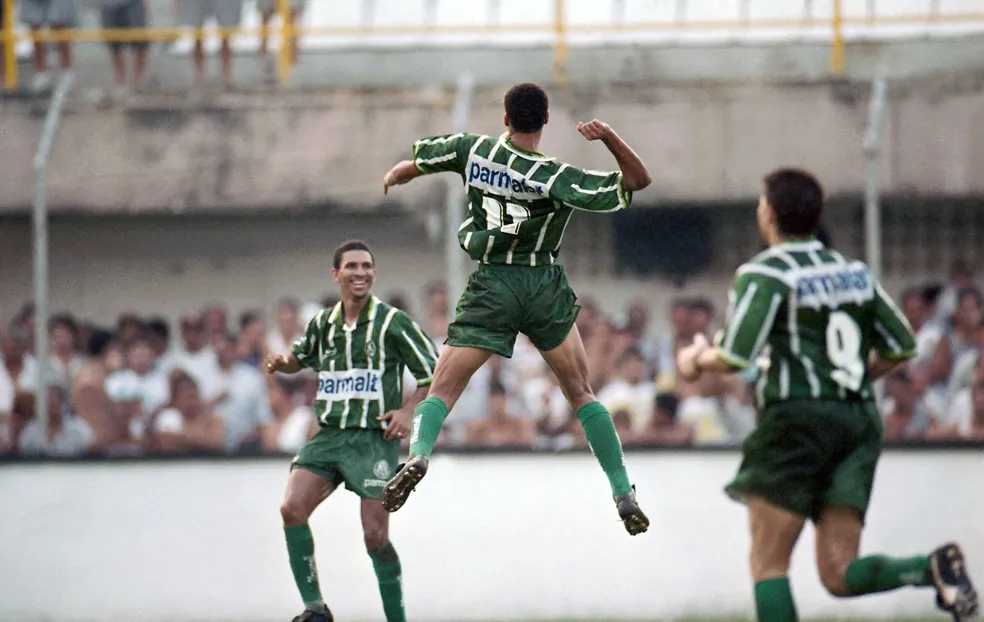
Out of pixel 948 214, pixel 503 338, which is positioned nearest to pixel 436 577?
pixel 503 338

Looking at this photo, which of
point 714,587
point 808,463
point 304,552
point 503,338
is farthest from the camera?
point 714,587

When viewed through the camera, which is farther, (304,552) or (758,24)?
(758,24)

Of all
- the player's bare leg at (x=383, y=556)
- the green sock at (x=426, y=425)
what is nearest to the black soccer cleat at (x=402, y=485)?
the green sock at (x=426, y=425)

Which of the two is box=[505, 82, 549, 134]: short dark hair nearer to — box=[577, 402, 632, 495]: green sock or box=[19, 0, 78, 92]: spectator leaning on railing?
box=[577, 402, 632, 495]: green sock

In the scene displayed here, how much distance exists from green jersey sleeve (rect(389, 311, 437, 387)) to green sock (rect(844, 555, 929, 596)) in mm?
2905

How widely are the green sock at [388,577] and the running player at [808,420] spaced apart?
2737mm

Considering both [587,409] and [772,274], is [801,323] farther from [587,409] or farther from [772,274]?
[587,409]

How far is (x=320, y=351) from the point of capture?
29.1ft

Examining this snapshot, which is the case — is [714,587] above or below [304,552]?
below

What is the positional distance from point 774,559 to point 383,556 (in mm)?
2869

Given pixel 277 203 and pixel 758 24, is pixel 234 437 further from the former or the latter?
pixel 758 24

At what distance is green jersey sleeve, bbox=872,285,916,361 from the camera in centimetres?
661

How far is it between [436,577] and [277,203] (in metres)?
5.82

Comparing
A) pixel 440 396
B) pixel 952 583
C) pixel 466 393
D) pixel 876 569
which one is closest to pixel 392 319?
pixel 440 396
